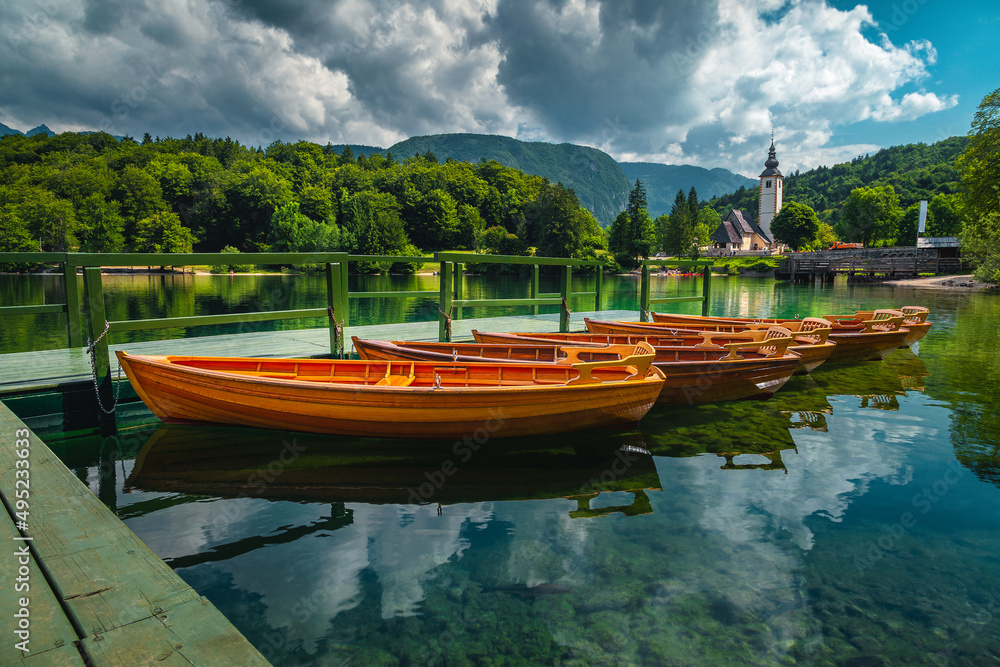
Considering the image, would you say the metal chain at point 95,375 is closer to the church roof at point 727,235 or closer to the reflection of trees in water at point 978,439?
the reflection of trees in water at point 978,439

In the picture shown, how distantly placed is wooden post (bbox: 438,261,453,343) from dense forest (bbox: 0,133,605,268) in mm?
68440

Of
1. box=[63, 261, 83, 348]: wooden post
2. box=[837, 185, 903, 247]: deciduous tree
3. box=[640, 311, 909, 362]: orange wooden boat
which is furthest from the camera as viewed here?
box=[837, 185, 903, 247]: deciduous tree

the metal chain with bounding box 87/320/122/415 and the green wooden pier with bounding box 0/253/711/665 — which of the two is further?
the metal chain with bounding box 87/320/122/415

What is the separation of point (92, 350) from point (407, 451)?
12.4 ft

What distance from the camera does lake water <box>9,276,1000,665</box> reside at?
3.27 metres

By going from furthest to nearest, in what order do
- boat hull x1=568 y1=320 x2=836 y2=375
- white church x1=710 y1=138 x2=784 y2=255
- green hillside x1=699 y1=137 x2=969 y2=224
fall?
white church x1=710 y1=138 x2=784 y2=255
green hillside x1=699 y1=137 x2=969 y2=224
boat hull x1=568 y1=320 x2=836 y2=375

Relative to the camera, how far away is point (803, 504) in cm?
516

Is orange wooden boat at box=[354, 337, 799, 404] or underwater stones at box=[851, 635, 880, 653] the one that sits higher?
orange wooden boat at box=[354, 337, 799, 404]

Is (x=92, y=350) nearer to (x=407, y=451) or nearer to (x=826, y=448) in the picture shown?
(x=407, y=451)

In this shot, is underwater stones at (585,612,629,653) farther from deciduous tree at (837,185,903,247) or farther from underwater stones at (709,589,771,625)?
deciduous tree at (837,185,903,247)

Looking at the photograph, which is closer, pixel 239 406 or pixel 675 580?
pixel 675 580

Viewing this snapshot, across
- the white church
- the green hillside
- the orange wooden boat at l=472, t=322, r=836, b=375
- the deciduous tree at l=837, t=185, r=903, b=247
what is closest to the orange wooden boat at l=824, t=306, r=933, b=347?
the orange wooden boat at l=472, t=322, r=836, b=375

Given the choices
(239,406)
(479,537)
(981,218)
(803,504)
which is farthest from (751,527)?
(981,218)

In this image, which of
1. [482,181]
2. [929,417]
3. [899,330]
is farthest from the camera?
[482,181]
